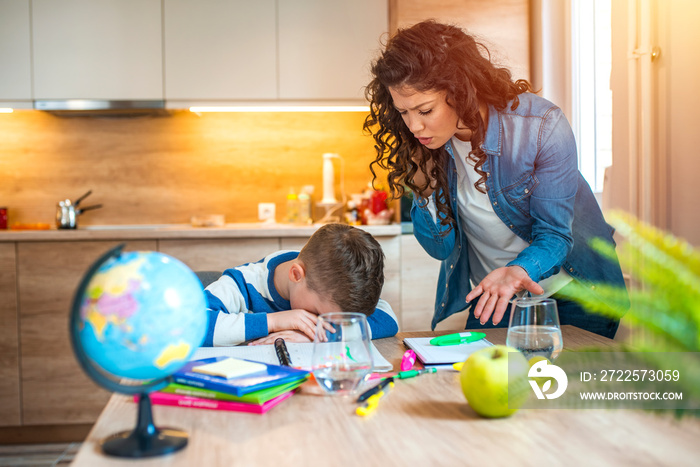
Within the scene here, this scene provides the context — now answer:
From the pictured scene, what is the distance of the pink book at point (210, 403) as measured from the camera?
793 millimetres

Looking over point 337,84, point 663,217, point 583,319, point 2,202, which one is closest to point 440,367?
point 583,319

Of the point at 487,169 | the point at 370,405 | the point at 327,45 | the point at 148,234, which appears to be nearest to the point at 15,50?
the point at 148,234

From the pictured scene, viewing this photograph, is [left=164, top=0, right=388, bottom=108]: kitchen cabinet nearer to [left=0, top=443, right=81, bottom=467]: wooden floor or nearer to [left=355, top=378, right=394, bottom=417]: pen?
[left=0, top=443, right=81, bottom=467]: wooden floor

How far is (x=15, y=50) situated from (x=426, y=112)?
7.82 feet

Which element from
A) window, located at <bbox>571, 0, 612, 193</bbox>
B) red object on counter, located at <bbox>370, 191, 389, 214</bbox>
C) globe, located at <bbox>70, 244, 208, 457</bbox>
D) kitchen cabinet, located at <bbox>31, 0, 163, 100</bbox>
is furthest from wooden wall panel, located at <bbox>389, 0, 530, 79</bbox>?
globe, located at <bbox>70, 244, 208, 457</bbox>

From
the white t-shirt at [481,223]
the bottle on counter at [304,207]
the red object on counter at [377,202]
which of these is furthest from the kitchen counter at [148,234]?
the white t-shirt at [481,223]

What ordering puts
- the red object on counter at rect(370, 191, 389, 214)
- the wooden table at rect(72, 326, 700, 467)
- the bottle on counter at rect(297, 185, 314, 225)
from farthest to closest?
the bottle on counter at rect(297, 185, 314, 225)
the red object on counter at rect(370, 191, 389, 214)
the wooden table at rect(72, 326, 700, 467)

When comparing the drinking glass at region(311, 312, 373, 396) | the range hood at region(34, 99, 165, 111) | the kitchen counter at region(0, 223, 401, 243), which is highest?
the range hood at region(34, 99, 165, 111)

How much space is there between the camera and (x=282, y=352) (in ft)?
3.45

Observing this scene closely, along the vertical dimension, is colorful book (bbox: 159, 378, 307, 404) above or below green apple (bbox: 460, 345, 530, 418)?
below

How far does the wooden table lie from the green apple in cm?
2

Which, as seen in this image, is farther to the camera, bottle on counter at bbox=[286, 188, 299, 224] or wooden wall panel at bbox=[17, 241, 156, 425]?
bottle on counter at bbox=[286, 188, 299, 224]

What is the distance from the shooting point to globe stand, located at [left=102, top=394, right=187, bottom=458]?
653mm

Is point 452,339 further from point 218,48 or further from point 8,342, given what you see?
point 8,342
